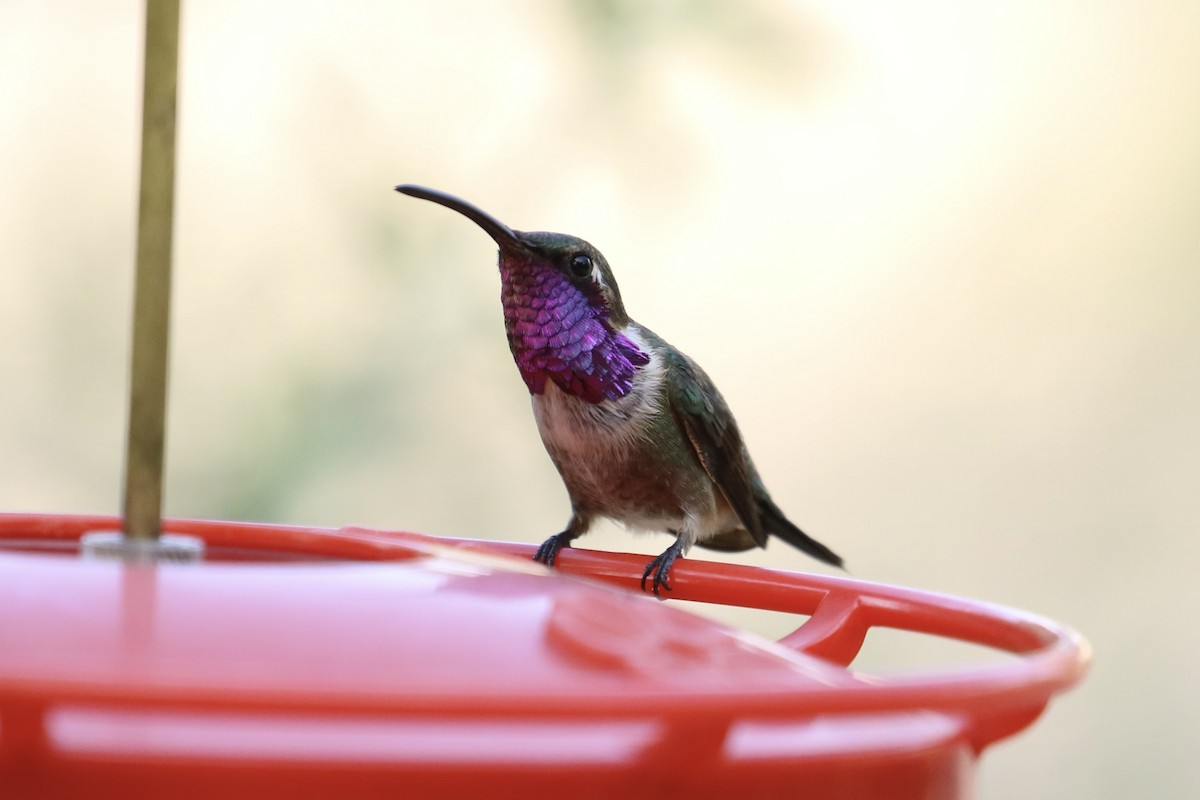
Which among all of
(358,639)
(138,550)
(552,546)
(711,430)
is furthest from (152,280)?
(711,430)

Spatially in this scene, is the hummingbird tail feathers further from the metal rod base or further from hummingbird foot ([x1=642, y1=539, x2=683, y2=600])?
the metal rod base

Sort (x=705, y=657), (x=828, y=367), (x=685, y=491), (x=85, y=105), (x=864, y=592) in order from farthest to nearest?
(x=828, y=367) < (x=85, y=105) < (x=685, y=491) < (x=864, y=592) < (x=705, y=657)

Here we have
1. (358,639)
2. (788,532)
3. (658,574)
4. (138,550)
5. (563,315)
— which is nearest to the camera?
(358,639)

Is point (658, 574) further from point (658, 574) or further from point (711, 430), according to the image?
point (711, 430)

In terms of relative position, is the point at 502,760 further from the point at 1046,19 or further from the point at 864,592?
the point at 1046,19

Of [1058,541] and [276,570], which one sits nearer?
[276,570]

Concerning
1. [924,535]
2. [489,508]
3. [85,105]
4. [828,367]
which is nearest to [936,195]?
[828,367]

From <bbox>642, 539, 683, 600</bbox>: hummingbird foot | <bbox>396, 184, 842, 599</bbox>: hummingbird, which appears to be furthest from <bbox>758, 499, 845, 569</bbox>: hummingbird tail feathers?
<bbox>642, 539, 683, 600</bbox>: hummingbird foot
